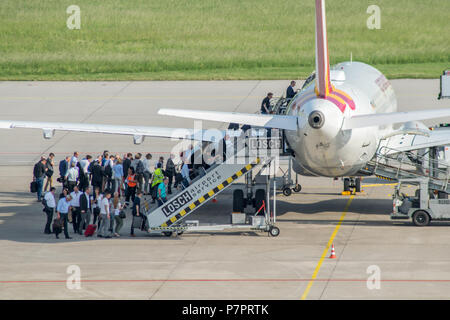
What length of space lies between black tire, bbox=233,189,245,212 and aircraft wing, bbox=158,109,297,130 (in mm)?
5062

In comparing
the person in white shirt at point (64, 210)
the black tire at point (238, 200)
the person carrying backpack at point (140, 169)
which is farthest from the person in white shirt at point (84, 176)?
the black tire at point (238, 200)

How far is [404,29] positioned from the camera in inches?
3590

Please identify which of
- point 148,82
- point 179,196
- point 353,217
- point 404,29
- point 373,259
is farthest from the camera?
point 404,29

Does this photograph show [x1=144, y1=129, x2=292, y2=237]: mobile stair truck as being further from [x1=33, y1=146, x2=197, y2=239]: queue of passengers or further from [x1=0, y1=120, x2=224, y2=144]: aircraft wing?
[x1=0, y1=120, x2=224, y2=144]: aircraft wing

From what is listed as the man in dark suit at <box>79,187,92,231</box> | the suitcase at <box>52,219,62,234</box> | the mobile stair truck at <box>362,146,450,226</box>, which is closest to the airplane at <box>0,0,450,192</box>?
the mobile stair truck at <box>362,146,450,226</box>

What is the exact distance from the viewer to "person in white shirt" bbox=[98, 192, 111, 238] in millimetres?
35219

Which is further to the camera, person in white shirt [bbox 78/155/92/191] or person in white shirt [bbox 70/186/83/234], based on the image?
person in white shirt [bbox 78/155/92/191]

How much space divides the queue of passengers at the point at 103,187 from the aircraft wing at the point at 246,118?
4.38 m

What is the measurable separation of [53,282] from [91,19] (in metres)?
69.9

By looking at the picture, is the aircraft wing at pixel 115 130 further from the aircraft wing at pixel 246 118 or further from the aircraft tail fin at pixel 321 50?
the aircraft tail fin at pixel 321 50

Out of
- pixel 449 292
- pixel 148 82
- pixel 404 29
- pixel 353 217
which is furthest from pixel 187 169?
pixel 404 29

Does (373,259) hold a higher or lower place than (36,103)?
lower

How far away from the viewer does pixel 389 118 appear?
32.3 meters
